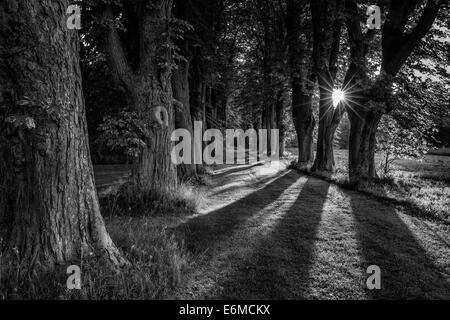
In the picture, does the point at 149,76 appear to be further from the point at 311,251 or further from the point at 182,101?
the point at 311,251

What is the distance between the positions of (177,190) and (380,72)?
27.2 ft

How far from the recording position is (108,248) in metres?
3.60

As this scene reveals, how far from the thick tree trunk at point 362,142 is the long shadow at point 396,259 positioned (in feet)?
14.3

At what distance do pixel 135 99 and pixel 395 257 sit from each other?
6.64 meters

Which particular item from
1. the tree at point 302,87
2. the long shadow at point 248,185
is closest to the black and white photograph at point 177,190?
the long shadow at point 248,185

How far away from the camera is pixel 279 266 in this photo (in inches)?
166

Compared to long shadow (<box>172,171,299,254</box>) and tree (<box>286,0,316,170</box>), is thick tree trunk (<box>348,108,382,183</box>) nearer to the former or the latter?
long shadow (<box>172,171,299,254</box>)

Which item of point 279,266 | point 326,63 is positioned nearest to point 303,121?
point 326,63

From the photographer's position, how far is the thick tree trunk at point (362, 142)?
442 inches

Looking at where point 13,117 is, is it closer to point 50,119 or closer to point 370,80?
point 50,119

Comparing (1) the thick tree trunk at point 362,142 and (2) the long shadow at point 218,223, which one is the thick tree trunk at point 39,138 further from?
(1) the thick tree trunk at point 362,142

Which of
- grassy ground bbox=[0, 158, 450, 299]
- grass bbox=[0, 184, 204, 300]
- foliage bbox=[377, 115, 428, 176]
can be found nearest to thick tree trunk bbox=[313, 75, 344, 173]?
foliage bbox=[377, 115, 428, 176]

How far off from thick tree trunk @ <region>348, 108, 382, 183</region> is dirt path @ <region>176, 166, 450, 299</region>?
129 inches

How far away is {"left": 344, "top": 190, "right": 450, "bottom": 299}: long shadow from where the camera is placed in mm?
3544
